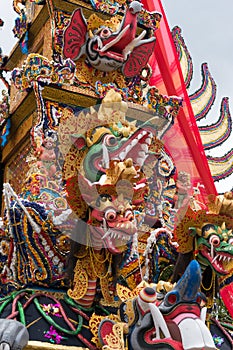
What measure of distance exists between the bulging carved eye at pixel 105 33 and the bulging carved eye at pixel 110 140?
5.20ft

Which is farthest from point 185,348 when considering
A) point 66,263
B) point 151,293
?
point 66,263

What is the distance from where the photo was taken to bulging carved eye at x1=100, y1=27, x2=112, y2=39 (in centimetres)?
795

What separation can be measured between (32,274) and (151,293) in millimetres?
1376

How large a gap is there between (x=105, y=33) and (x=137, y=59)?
558mm

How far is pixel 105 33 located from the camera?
7.96m

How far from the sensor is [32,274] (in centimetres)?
670

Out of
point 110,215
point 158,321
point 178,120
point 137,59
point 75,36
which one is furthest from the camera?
point 178,120

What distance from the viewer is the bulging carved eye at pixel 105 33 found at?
795cm

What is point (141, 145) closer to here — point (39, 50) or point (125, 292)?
point (125, 292)

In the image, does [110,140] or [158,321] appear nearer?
[158,321]

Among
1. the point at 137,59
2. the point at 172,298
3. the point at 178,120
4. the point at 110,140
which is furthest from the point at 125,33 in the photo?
the point at 172,298

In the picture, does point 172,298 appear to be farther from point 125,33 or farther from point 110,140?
point 125,33

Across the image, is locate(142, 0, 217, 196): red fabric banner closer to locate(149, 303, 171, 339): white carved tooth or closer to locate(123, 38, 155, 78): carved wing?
locate(123, 38, 155, 78): carved wing

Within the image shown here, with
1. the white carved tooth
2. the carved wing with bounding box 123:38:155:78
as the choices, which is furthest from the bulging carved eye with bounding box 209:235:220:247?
the carved wing with bounding box 123:38:155:78
